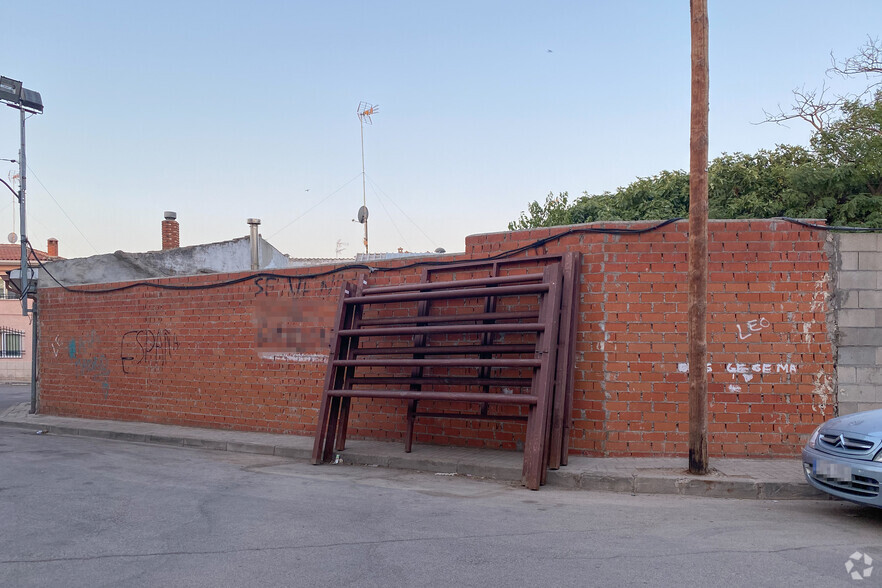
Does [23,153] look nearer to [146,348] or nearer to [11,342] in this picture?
[146,348]

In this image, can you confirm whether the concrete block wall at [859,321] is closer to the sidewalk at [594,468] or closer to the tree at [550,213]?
the sidewalk at [594,468]

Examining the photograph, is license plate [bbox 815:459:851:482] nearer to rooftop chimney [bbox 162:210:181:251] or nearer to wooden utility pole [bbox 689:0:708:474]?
wooden utility pole [bbox 689:0:708:474]

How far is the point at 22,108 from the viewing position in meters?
16.8

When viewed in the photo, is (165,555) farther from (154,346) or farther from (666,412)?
(154,346)

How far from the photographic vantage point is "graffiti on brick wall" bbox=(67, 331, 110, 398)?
1490cm

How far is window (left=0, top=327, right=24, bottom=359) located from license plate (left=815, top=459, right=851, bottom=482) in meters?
33.6

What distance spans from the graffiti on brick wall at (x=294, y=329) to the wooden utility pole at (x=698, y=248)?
5607 mm

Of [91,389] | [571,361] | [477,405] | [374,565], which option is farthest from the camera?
[91,389]

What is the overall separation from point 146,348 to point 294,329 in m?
4.16

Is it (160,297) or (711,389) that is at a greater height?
(160,297)

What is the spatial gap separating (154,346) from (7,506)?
7.43m

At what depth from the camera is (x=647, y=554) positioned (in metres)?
4.95

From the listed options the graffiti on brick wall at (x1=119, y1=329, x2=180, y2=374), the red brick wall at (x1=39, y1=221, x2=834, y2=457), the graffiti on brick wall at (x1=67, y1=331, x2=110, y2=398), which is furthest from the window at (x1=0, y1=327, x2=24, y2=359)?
the red brick wall at (x1=39, y1=221, x2=834, y2=457)

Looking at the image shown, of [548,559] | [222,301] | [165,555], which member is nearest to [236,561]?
[165,555]
